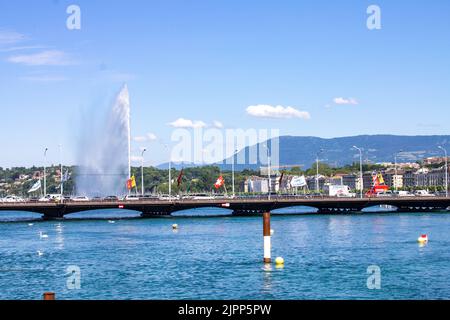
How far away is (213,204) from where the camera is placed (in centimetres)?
11794

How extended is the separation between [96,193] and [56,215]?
2789cm

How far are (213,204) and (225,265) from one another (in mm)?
70150

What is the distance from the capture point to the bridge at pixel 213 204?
113812 mm

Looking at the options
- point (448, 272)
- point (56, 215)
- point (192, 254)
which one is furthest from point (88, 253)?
point (56, 215)

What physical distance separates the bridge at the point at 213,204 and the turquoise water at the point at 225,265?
104 feet

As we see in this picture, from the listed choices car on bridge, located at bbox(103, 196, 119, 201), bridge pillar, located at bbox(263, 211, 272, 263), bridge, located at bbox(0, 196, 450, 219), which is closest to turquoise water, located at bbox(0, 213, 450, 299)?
bridge pillar, located at bbox(263, 211, 272, 263)

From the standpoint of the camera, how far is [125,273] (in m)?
44.9

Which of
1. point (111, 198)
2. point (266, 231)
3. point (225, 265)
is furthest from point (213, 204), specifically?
point (266, 231)

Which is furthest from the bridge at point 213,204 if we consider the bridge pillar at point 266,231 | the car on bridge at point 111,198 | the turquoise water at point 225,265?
the bridge pillar at point 266,231

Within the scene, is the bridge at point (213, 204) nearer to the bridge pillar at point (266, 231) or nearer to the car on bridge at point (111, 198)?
the car on bridge at point (111, 198)

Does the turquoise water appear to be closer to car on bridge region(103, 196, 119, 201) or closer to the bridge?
the bridge

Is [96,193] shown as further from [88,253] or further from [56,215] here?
[88,253]

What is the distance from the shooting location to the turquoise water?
119ft

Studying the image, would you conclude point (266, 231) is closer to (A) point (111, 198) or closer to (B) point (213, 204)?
(B) point (213, 204)
